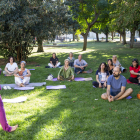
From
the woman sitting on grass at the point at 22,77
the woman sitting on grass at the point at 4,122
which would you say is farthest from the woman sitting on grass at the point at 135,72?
the woman sitting on grass at the point at 4,122

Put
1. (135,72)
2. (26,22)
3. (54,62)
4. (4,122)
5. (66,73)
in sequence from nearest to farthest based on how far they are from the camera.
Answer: (4,122) < (135,72) < (66,73) < (26,22) < (54,62)

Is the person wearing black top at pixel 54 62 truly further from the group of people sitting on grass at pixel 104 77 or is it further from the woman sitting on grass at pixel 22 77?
the woman sitting on grass at pixel 22 77

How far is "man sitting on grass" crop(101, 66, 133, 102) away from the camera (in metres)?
6.07

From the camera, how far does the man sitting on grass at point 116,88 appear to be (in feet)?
19.9

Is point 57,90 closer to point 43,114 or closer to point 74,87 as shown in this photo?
point 74,87

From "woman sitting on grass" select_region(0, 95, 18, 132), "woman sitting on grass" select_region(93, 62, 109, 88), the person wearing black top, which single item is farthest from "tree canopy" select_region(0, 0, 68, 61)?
"woman sitting on grass" select_region(0, 95, 18, 132)

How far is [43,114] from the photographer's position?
5.27 m

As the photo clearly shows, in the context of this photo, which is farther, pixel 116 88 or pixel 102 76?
pixel 102 76

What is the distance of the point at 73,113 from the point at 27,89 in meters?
2.91

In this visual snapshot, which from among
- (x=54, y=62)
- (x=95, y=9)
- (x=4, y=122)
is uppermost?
(x=95, y=9)

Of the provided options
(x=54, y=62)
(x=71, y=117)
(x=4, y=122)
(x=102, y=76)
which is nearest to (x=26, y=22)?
(x=54, y=62)

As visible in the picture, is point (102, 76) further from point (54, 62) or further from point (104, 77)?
point (54, 62)

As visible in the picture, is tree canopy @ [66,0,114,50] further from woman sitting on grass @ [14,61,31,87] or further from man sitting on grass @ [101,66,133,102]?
man sitting on grass @ [101,66,133,102]

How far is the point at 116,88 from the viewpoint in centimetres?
625
